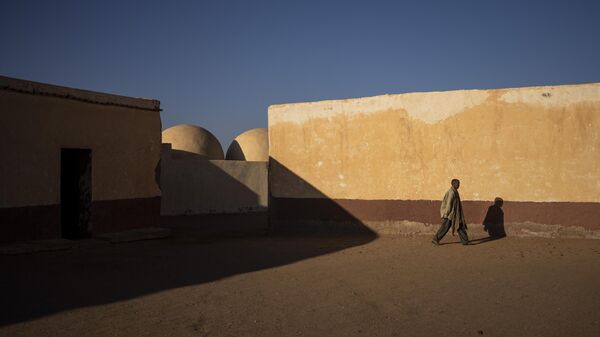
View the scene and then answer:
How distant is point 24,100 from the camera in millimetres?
8898

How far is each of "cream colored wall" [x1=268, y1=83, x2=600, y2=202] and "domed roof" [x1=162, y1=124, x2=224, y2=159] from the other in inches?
472

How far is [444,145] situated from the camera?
10.7m

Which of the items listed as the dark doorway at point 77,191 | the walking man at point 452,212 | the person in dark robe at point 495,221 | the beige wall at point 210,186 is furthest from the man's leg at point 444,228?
the beige wall at point 210,186

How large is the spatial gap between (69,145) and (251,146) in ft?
51.2

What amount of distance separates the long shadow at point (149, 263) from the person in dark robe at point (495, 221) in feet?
7.29

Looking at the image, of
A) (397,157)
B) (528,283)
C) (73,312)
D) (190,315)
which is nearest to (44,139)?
(73,312)

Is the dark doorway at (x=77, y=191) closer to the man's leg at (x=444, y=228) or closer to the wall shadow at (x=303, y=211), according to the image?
the wall shadow at (x=303, y=211)

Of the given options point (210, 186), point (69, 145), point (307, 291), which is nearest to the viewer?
point (307, 291)

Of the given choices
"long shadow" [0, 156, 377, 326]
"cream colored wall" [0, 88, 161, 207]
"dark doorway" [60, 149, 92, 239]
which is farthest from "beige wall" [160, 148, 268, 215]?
"dark doorway" [60, 149, 92, 239]

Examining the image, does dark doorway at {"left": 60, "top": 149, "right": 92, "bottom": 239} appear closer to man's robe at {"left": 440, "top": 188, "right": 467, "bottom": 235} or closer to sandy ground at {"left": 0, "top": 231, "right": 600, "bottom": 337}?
sandy ground at {"left": 0, "top": 231, "right": 600, "bottom": 337}

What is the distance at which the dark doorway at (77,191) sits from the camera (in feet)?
33.2

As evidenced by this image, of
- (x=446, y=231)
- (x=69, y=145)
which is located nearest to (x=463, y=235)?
(x=446, y=231)

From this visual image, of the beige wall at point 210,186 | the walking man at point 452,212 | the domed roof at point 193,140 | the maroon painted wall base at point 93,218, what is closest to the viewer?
the maroon painted wall base at point 93,218

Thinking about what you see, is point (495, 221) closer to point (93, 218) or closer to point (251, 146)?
point (93, 218)
